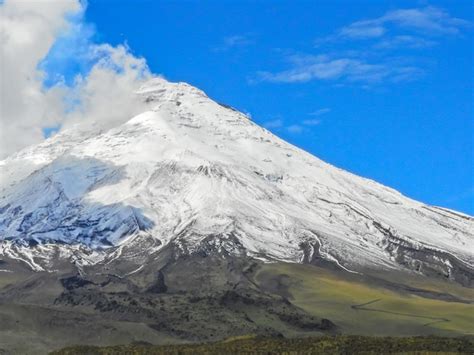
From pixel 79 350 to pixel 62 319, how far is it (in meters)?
38.7

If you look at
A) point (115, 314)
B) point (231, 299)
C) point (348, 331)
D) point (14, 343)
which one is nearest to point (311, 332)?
point (348, 331)

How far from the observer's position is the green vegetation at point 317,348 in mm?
114125

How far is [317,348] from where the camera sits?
384 ft

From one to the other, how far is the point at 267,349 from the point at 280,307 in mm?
68739

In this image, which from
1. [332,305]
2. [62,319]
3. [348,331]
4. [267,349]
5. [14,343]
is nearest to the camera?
[267,349]

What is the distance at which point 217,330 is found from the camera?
6427 inches

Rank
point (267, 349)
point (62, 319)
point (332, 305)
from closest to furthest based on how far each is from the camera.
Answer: point (267, 349)
point (62, 319)
point (332, 305)

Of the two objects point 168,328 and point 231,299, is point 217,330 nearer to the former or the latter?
point 168,328

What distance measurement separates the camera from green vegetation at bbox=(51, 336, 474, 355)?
374 feet

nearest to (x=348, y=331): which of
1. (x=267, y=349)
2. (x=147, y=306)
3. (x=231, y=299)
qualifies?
(x=231, y=299)

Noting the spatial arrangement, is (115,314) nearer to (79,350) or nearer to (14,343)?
(14,343)

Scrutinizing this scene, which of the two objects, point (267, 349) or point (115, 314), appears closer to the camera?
point (267, 349)

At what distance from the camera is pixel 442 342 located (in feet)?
397

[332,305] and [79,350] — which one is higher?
[332,305]
